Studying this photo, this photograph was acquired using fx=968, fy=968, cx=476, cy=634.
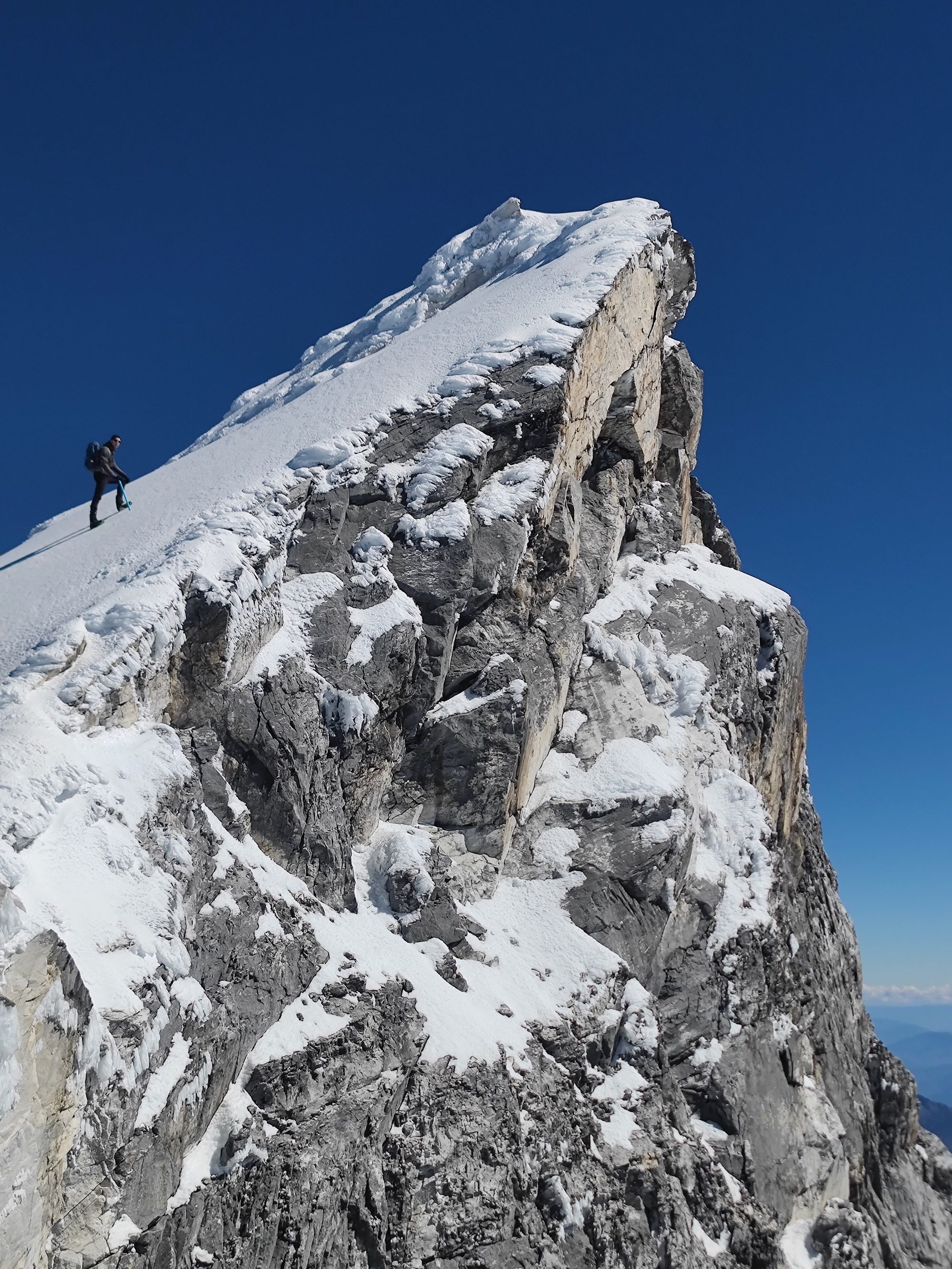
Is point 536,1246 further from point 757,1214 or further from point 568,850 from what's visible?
point 568,850

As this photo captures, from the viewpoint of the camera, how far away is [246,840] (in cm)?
1562

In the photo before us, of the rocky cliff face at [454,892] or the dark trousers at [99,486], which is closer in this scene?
the rocky cliff face at [454,892]

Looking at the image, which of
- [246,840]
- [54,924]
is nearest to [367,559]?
[246,840]

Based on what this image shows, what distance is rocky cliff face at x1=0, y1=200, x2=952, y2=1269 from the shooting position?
A: 1182 cm

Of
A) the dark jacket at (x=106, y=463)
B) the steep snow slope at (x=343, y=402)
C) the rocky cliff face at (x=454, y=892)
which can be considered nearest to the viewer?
the rocky cliff face at (x=454, y=892)

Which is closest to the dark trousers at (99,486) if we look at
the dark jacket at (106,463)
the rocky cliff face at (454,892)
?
the dark jacket at (106,463)

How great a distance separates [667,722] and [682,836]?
341 cm

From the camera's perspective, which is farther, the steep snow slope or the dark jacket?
the dark jacket

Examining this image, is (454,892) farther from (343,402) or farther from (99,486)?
(343,402)

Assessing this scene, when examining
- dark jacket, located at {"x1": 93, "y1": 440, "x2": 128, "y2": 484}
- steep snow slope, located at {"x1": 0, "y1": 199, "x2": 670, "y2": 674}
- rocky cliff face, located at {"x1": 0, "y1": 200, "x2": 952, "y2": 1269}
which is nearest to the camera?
rocky cliff face, located at {"x1": 0, "y1": 200, "x2": 952, "y2": 1269}

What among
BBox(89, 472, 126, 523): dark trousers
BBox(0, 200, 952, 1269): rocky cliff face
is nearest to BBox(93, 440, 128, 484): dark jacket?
BBox(89, 472, 126, 523): dark trousers

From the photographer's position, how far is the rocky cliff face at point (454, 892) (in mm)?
11820

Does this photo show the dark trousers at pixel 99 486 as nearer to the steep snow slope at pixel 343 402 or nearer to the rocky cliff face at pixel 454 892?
the steep snow slope at pixel 343 402

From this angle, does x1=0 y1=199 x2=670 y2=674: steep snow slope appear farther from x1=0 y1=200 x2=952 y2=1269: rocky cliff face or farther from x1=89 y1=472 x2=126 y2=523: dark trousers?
x1=89 y1=472 x2=126 y2=523: dark trousers
